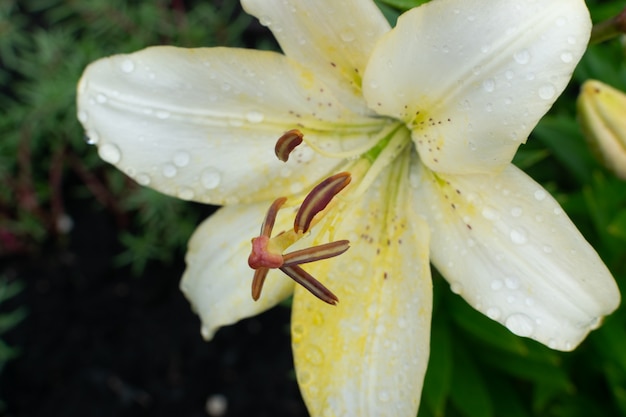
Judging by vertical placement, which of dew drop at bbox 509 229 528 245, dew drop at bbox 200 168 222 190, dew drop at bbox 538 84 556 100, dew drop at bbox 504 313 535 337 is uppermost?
dew drop at bbox 538 84 556 100

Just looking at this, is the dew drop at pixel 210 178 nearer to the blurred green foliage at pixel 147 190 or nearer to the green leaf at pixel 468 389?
the blurred green foliage at pixel 147 190

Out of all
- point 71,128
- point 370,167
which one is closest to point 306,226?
point 370,167

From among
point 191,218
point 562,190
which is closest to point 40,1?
point 191,218

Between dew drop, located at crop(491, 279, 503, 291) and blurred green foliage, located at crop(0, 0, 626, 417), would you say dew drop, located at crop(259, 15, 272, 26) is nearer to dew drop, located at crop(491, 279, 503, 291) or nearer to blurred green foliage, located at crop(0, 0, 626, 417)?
dew drop, located at crop(491, 279, 503, 291)

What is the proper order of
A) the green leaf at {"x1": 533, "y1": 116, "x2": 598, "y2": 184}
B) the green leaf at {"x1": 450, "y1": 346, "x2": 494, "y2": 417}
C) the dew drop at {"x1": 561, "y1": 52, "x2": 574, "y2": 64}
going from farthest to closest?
1. the green leaf at {"x1": 533, "y1": 116, "x2": 598, "y2": 184}
2. the green leaf at {"x1": 450, "y1": 346, "x2": 494, "y2": 417}
3. the dew drop at {"x1": 561, "y1": 52, "x2": 574, "y2": 64}

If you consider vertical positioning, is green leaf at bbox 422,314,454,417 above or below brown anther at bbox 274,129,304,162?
below

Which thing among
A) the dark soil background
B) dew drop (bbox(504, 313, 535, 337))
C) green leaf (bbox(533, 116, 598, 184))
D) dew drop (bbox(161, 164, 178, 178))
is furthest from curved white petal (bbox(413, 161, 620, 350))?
the dark soil background

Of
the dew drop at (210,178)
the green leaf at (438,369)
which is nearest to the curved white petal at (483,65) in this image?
the dew drop at (210,178)
